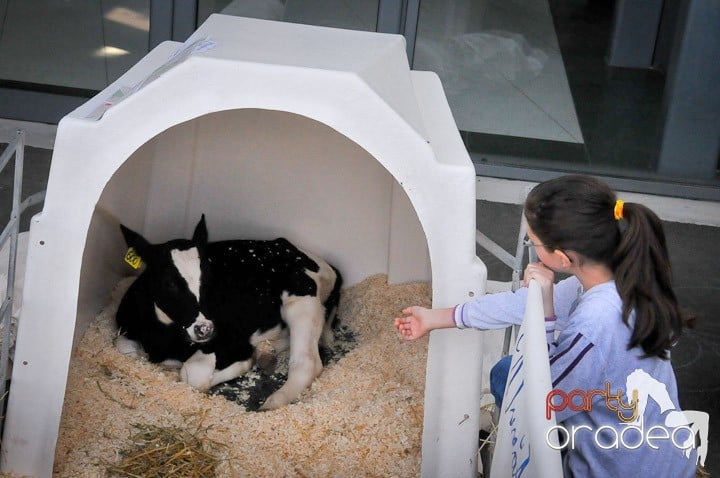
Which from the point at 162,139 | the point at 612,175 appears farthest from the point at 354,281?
the point at 612,175

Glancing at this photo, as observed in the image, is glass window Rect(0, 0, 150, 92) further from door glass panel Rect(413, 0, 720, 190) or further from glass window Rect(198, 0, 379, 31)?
door glass panel Rect(413, 0, 720, 190)

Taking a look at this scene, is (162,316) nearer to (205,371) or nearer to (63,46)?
(205,371)

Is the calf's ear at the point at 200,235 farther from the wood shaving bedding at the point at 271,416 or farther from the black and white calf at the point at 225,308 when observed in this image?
the wood shaving bedding at the point at 271,416

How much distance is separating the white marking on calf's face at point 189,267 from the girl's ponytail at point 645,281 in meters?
1.58

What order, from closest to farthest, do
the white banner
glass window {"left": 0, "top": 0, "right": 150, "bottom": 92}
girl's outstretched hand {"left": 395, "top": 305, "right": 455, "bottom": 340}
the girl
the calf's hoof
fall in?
the white banner → the girl → girl's outstretched hand {"left": 395, "top": 305, "right": 455, "bottom": 340} → the calf's hoof → glass window {"left": 0, "top": 0, "right": 150, "bottom": 92}

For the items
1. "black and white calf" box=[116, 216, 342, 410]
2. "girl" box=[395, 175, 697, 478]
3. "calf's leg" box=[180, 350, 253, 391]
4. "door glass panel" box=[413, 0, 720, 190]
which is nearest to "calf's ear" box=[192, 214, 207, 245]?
"black and white calf" box=[116, 216, 342, 410]

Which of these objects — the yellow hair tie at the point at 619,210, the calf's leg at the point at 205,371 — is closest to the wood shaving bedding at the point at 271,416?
Result: the calf's leg at the point at 205,371

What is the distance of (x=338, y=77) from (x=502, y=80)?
3578mm

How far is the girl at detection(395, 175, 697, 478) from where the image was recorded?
2.33m

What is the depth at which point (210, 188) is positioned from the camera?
13.1ft

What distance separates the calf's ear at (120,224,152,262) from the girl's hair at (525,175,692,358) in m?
1.55

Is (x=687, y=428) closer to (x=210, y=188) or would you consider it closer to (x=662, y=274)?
(x=662, y=274)

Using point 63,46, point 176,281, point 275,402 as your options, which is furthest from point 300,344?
point 63,46

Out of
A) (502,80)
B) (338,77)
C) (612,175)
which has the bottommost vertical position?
(612,175)
